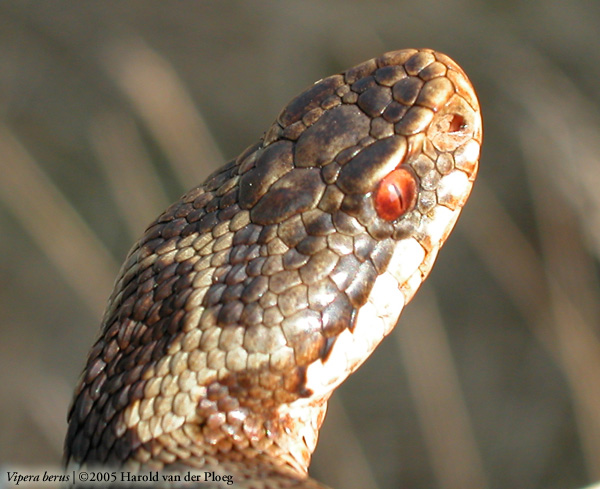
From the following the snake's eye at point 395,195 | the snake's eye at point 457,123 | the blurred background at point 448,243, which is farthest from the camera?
the blurred background at point 448,243

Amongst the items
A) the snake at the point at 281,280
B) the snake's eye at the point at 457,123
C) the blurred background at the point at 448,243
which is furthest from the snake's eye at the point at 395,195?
the blurred background at the point at 448,243

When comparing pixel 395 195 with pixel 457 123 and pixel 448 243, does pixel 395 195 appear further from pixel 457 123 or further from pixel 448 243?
pixel 448 243

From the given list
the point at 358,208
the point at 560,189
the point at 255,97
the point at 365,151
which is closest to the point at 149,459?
the point at 358,208

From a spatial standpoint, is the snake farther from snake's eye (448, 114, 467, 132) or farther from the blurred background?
the blurred background

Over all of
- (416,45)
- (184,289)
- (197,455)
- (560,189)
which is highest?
(184,289)

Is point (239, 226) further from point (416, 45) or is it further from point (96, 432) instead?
point (416, 45)

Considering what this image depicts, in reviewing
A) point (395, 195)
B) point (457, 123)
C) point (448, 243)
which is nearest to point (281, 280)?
point (395, 195)

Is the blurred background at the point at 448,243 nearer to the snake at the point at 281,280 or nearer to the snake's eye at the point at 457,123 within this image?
the snake's eye at the point at 457,123
